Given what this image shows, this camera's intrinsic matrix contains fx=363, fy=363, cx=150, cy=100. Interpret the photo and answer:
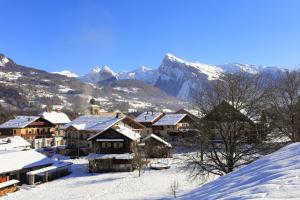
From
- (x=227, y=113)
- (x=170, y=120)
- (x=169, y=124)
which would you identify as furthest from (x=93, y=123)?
(x=227, y=113)

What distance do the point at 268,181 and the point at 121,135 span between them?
48.7m

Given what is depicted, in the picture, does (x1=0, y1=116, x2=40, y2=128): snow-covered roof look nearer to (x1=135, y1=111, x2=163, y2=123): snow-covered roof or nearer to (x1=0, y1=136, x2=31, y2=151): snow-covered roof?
(x1=0, y1=136, x2=31, y2=151): snow-covered roof

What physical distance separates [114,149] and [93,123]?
15.1m

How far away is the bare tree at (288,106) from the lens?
2812 centimetres

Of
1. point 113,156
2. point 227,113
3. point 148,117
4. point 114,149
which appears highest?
point 148,117

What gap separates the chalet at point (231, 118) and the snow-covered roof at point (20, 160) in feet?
93.1

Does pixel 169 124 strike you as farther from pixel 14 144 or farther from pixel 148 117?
pixel 14 144

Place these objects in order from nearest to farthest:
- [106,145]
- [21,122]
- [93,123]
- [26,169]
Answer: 1. [26,169]
2. [106,145]
3. [93,123]
4. [21,122]

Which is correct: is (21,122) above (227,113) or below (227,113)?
above

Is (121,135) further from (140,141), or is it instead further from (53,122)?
(53,122)

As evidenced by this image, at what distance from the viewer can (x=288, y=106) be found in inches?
1237

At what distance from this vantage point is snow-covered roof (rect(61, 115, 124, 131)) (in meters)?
66.1

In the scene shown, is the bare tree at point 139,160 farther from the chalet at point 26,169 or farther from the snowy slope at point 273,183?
the snowy slope at point 273,183

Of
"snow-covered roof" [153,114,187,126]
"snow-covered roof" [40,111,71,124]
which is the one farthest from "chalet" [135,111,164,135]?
"snow-covered roof" [40,111,71,124]
